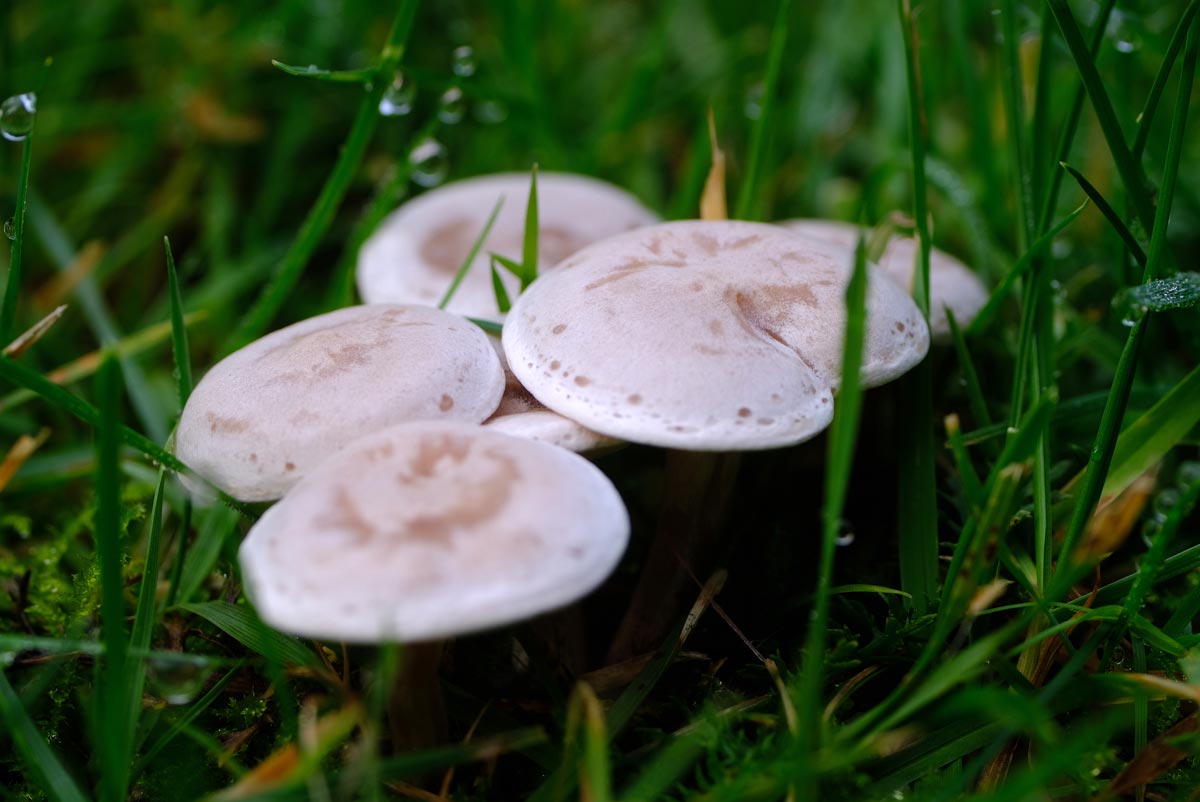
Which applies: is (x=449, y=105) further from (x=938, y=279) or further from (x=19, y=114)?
(x=938, y=279)

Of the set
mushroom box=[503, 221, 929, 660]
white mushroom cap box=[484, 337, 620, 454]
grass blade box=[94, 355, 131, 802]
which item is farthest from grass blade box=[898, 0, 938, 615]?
grass blade box=[94, 355, 131, 802]

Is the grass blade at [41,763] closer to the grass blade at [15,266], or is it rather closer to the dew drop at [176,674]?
the dew drop at [176,674]

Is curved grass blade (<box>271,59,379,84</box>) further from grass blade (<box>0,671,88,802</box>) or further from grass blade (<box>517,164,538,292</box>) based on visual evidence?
grass blade (<box>0,671,88,802</box>)

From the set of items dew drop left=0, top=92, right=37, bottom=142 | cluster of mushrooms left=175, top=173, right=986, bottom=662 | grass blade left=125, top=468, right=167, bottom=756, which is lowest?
grass blade left=125, top=468, right=167, bottom=756

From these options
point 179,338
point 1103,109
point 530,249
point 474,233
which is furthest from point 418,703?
point 1103,109

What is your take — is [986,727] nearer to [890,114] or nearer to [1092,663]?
[1092,663]

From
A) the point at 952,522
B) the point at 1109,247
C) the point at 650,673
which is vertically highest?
the point at 1109,247

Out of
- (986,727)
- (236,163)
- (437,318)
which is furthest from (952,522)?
(236,163)
